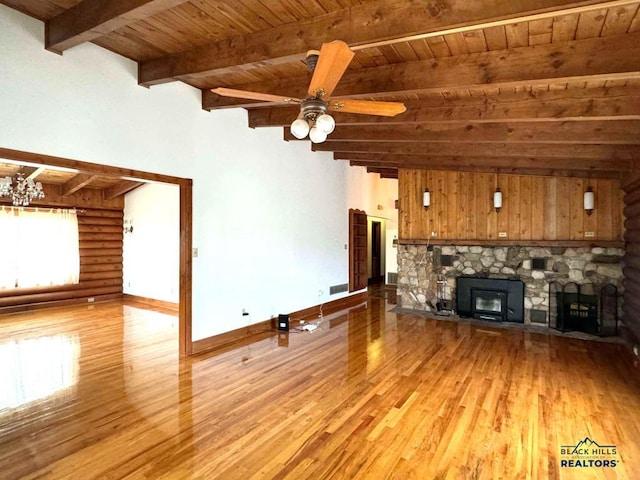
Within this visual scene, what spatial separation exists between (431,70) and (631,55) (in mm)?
1355

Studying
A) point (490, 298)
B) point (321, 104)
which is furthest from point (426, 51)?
point (490, 298)

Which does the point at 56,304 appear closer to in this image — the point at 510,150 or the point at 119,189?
the point at 119,189

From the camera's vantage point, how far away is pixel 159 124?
13.5ft

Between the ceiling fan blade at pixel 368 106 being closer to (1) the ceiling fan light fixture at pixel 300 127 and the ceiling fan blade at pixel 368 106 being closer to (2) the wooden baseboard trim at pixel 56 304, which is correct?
(1) the ceiling fan light fixture at pixel 300 127

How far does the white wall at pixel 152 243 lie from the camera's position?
25.0 feet

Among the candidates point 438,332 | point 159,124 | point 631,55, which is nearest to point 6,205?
point 159,124

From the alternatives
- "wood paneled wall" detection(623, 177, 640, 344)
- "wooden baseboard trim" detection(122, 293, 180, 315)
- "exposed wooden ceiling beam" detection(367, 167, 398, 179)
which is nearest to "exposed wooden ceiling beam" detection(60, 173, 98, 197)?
"wooden baseboard trim" detection(122, 293, 180, 315)

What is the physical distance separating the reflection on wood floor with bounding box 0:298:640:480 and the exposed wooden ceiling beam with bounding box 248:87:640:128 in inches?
104

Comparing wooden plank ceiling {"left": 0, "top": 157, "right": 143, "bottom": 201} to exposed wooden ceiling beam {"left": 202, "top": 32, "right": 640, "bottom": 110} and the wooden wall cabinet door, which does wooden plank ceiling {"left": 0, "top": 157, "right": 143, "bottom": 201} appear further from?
exposed wooden ceiling beam {"left": 202, "top": 32, "right": 640, "bottom": 110}

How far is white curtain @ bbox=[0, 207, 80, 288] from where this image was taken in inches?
274

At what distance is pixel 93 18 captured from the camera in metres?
2.64

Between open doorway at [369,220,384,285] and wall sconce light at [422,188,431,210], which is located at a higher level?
wall sconce light at [422,188,431,210]

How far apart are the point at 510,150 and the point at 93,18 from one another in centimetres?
490

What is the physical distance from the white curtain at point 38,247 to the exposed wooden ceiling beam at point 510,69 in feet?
23.3
